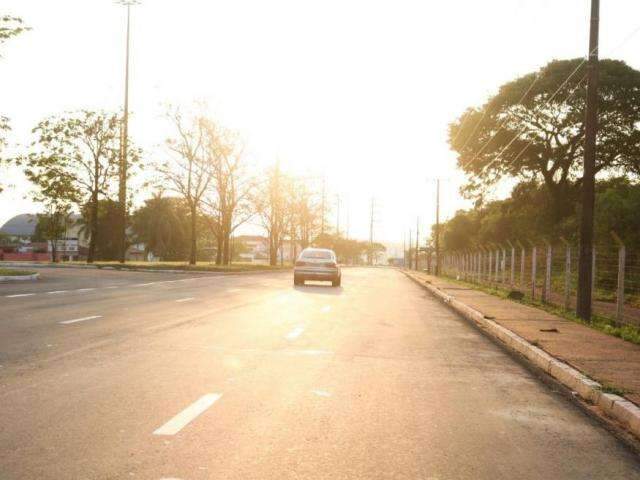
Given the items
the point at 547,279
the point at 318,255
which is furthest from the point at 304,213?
the point at 547,279

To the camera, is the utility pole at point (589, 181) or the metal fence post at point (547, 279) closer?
the utility pole at point (589, 181)

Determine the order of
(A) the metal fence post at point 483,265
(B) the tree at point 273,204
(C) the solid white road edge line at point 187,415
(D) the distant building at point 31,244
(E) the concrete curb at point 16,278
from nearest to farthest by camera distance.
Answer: (C) the solid white road edge line at point 187,415 → (E) the concrete curb at point 16,278 → (A) the metal fence post at point 483,265 → (B) the tree at point 273,204 → (D) the distant building at point 31,244

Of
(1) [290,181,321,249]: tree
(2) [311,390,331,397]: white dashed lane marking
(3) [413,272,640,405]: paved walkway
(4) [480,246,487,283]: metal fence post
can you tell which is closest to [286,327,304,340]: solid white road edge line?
(3) [413,272,640,405]: paved walkway

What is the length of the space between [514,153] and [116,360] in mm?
43533

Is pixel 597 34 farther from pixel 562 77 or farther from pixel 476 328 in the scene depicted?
pixel 562 77

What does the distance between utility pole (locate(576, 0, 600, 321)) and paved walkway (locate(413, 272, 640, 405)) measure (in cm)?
76

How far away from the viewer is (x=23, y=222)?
Result: 132250 millimetres

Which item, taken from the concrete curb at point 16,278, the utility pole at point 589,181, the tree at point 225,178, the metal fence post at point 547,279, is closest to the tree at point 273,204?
the tree at point 225,178

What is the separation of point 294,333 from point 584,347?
14.8ft

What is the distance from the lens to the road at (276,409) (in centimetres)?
462

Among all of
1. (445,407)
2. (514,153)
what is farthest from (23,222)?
(445,407)

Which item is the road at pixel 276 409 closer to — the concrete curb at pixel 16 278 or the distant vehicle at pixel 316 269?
the concrete curb at pixel 16 278

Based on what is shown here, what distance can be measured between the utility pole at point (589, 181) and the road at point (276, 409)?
4.41 m

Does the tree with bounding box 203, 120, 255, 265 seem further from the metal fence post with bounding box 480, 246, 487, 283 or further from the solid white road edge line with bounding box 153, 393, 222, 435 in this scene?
the solid white road edge line with bounding box 153, 393, 222, 435
